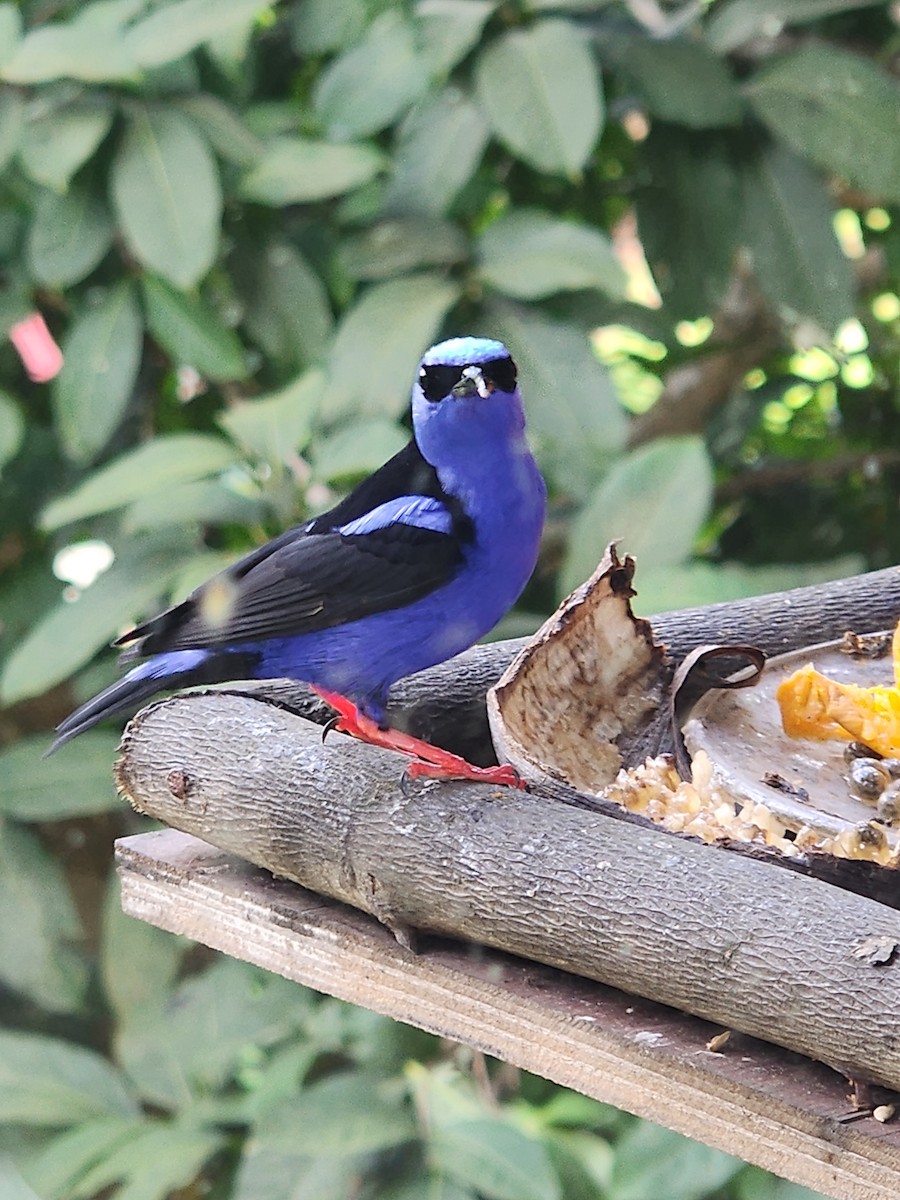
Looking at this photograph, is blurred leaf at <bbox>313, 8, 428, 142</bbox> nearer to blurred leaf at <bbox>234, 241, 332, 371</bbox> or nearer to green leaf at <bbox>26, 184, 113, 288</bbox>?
blurred leaf at <bbox>234, 241, 332, 371</bbox>

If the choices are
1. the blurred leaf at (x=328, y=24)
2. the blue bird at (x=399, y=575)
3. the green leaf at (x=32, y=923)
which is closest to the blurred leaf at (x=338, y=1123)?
the green leaf at (x=32, y=923)

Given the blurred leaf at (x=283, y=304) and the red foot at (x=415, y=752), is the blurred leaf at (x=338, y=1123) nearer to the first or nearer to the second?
the red foot at (x=415, y=752)

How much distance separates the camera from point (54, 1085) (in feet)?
8.25

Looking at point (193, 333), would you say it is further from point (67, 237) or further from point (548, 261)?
point (548, 261)

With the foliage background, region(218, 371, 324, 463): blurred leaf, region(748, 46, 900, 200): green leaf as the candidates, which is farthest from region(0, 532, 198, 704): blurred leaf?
region(748, 46, 900, 200): green leaf

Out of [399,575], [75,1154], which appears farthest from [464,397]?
[75,1154]

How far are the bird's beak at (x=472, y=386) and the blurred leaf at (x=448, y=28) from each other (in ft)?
4.65

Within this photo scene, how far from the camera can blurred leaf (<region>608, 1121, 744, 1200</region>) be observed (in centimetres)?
210

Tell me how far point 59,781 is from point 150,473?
1.96ft

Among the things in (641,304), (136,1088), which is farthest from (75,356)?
(136,1088)

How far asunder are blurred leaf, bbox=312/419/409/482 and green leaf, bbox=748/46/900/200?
37.3 inches

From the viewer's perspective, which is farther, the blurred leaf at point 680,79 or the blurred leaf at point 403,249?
the blurred leaf at point 680,79

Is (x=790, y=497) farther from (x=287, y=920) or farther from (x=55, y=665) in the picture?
(x=287, y=920)

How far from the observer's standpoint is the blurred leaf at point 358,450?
6.79 ft
